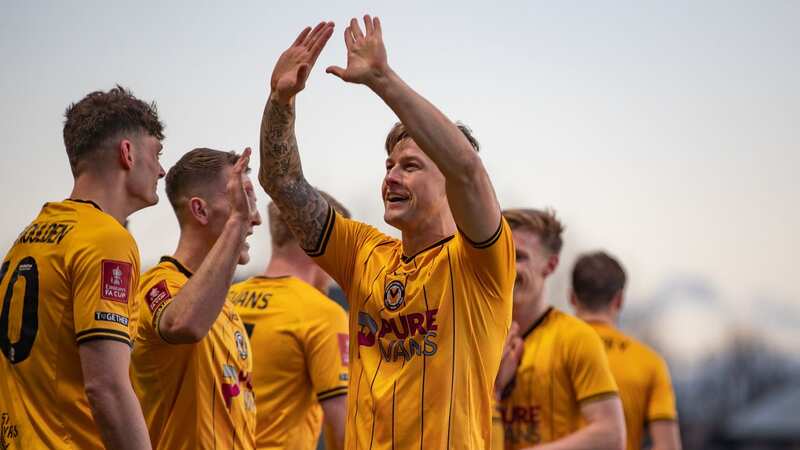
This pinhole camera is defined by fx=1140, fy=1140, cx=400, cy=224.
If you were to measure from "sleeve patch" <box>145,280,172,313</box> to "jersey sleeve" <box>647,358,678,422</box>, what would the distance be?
11.5 feet

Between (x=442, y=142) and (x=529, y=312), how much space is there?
271cm

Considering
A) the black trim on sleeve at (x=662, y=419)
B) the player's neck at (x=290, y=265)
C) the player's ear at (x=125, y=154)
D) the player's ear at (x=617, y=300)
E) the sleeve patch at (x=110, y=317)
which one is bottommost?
the black trim on sleeve at (x=662, y=419)

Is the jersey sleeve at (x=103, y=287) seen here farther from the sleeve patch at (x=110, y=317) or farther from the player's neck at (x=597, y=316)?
the player's neck at (x=597, y=316)

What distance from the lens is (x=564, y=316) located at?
6242 millimetres

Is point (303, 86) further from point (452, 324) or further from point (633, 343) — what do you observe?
point (633, 343)

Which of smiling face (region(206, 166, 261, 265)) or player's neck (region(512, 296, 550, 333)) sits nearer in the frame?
smiling face (region(206, 166, 261, 265))

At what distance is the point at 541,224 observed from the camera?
6461 millimetres

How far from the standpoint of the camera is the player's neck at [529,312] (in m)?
6.30

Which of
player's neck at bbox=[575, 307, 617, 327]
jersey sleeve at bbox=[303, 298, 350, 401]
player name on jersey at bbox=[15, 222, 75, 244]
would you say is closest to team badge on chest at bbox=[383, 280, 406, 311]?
player name on jersey at bbox=[15, 222, 75, 244]

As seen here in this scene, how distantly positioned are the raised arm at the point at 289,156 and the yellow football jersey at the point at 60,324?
2.02 ft

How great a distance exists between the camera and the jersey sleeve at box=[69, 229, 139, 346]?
156 inches

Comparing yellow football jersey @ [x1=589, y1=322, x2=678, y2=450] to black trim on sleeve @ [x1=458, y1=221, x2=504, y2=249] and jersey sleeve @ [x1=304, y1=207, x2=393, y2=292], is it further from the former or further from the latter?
black trim on sleeve @ [x1=458, y1=221, x2=504, y2=249]

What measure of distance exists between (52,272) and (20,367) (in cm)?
36

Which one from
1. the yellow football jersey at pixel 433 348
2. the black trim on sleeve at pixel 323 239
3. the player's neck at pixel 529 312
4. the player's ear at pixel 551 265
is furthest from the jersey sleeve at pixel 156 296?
→ the player's ear at pixel 551 265
